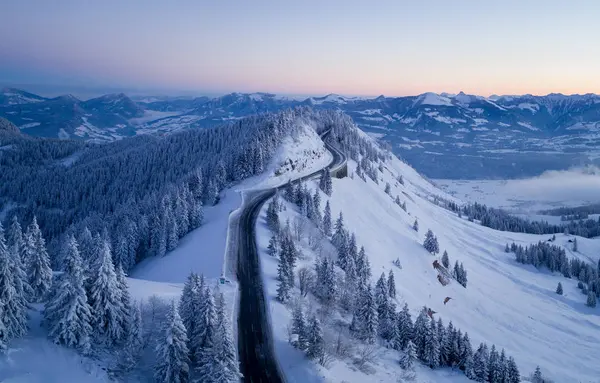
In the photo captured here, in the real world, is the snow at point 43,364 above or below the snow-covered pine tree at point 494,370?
above

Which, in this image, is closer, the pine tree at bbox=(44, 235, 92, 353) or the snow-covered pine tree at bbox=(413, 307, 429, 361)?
the pine tree at bbox=(44, 235, 92, 353)

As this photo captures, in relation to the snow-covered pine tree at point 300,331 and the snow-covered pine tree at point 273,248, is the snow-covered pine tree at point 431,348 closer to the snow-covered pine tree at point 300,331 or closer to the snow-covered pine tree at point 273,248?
the snow-covered pine tree at point 300,331

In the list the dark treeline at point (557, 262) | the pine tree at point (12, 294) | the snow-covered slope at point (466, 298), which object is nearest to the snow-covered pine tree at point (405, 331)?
the snow-covered slope at point (466, 298)

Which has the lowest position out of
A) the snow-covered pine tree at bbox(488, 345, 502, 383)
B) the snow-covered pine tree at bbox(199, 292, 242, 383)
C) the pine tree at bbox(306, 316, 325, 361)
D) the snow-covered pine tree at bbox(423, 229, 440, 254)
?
the snow-covered pine tree at bbox(423, 229, 440, 254)

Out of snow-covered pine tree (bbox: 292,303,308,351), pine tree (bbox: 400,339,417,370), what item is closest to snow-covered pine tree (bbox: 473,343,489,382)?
pine tree (bbox: 400,339,417,370)

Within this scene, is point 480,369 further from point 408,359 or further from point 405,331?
point 408,359

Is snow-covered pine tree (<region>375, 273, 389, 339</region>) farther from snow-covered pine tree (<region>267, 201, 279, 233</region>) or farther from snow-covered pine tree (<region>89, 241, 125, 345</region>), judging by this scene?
snow-covered pine tree (<region>89, 241, 125, 345</region>)

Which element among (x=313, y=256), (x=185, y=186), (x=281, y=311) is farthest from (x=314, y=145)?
(x=281, y=311)
